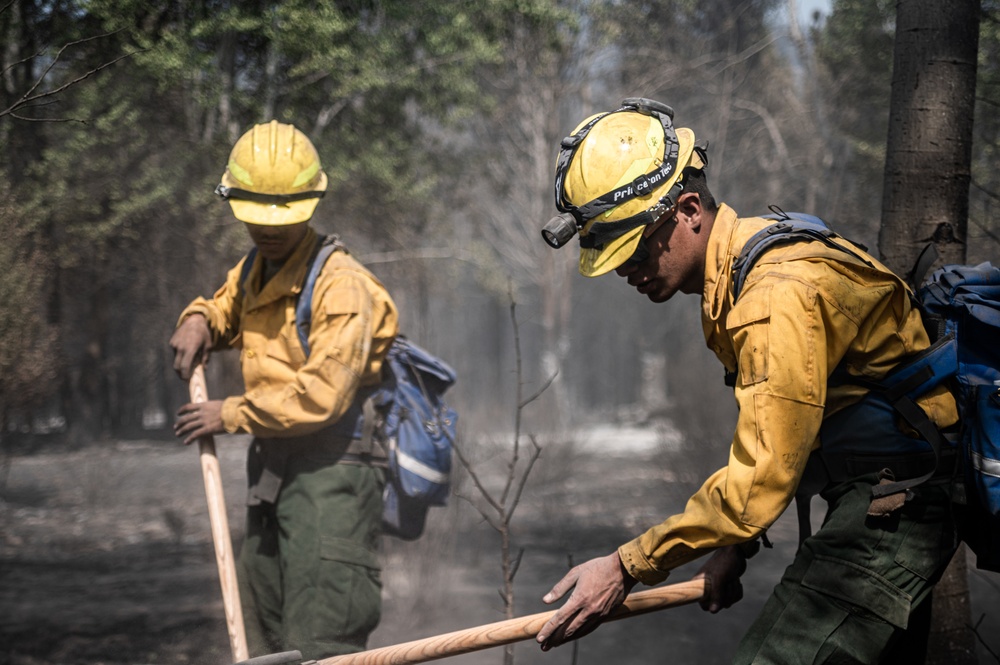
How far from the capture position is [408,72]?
1369 cm

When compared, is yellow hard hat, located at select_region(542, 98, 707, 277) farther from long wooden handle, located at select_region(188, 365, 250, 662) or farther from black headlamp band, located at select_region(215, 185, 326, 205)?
long wooden handle, located at select_region(188, 365, 250, 662)

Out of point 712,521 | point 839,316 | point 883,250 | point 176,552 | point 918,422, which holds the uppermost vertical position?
point 883,250

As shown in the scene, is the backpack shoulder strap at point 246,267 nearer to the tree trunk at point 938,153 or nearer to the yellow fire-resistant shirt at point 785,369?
the yellow fire-resistant shirt at point 785,369

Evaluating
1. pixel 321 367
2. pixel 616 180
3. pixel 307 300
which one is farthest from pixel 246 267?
pixel 616 180

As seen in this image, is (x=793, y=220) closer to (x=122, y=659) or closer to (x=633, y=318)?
(x=122, y=659)

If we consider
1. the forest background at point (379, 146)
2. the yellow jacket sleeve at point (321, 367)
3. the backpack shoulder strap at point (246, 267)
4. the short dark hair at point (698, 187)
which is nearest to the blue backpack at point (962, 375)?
the short dark hair at point (698, 187)

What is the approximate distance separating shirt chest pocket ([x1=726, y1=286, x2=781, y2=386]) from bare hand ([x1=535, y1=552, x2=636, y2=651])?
572 mm

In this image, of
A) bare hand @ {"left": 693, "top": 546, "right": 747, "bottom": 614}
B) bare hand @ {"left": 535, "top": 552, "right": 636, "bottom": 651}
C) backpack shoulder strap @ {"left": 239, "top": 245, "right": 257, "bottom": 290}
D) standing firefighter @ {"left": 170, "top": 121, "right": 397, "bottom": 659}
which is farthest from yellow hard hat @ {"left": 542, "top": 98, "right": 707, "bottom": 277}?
backpack shoulder strap @ {"left": 239, "top": 245, "right": 257, "bottom": 290}

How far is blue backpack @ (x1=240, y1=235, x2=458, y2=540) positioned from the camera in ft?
12.9

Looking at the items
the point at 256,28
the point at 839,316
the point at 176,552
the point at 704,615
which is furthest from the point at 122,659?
the point at 256,28

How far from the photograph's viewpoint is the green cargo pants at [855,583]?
230 cm

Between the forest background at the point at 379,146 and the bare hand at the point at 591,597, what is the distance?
1.58m

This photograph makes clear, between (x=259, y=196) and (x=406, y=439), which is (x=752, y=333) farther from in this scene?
(x=259, y=196)

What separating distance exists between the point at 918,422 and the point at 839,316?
37cm
